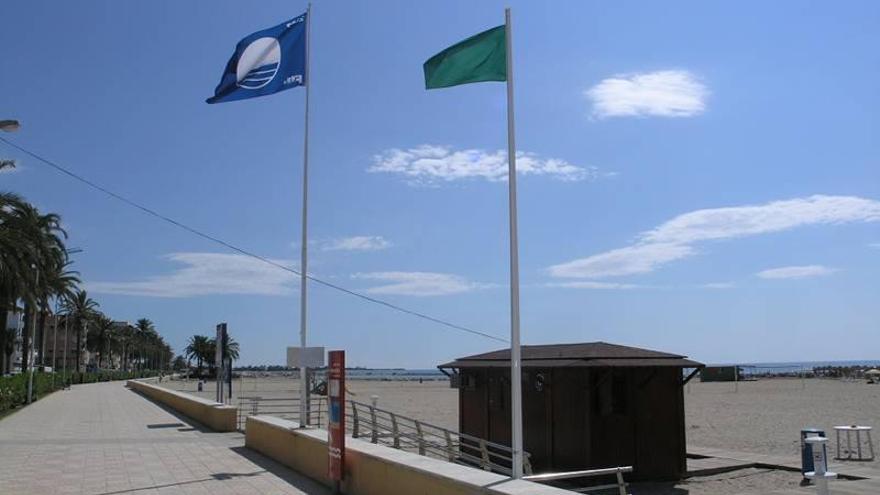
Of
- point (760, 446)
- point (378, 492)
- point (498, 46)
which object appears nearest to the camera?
point (498, 46)

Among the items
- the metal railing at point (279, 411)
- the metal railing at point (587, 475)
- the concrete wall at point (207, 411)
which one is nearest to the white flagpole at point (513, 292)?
the metal railing at point (587, 475)

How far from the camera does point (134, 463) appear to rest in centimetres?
1326

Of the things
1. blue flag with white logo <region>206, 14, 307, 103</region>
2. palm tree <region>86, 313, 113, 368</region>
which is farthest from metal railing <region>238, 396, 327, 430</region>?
palm tree <region>86, 313, 113, 368</region>

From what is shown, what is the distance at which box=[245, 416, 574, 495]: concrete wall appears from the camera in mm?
6516

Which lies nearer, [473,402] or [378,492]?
[378,492]

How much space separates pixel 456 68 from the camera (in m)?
8.36

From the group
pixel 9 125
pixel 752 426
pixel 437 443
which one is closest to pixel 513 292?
pixel 437 443

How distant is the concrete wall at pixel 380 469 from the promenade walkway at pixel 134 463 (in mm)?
295

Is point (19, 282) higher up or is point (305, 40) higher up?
point (305, 40)

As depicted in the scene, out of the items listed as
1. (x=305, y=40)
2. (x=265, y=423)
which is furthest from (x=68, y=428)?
(x=305, y=40)

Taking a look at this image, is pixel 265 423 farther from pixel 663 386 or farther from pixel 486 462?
pixel 663 386

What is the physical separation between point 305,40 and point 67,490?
26.7 ft

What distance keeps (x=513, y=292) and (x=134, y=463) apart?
8.94m

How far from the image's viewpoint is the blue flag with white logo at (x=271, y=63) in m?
13.7
